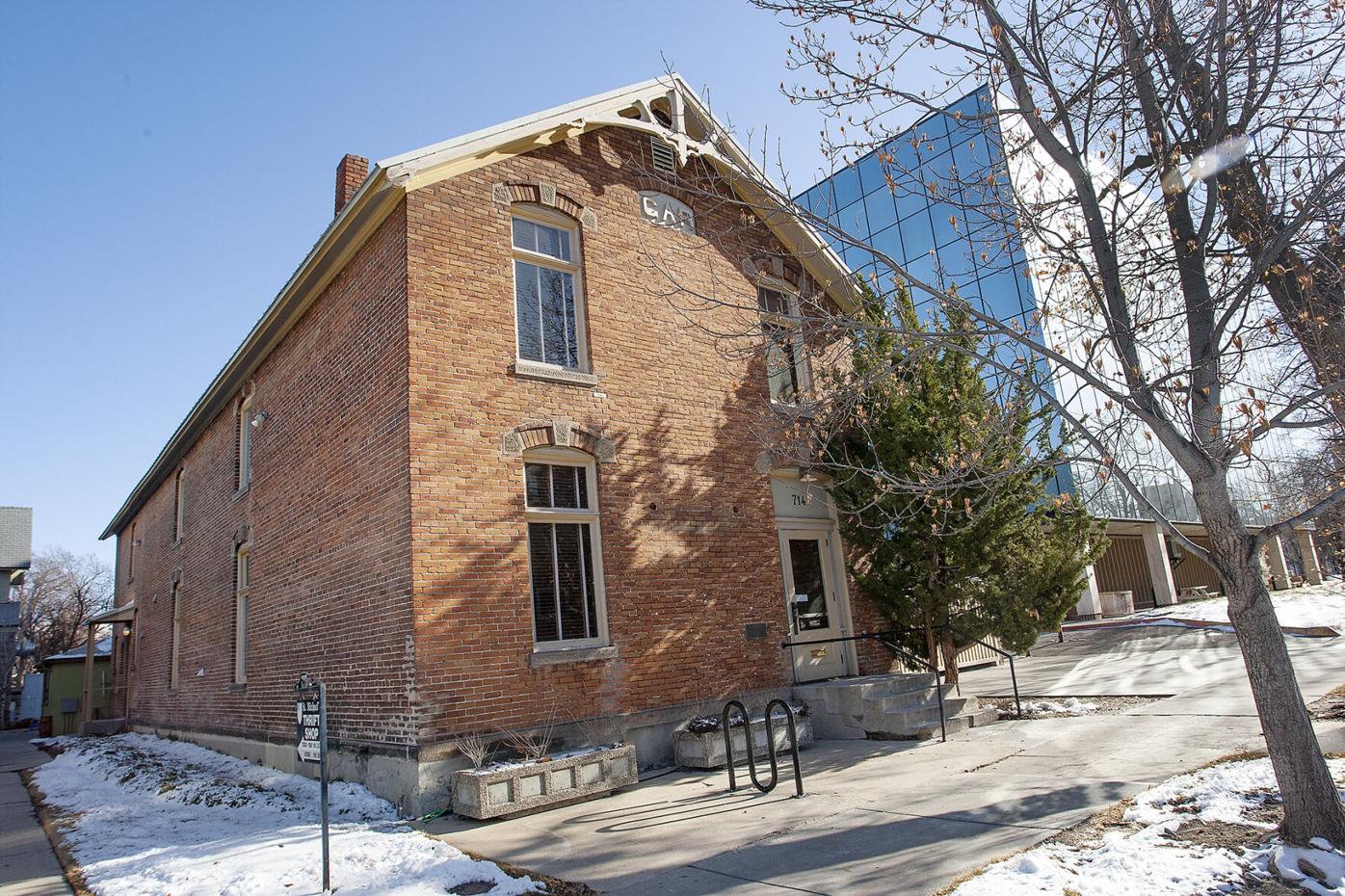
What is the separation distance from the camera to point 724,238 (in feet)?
42.7

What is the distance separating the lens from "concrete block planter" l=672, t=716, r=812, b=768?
947 centimetres

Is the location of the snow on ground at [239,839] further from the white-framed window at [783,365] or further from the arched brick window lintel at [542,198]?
the white-framed window at [783,365]

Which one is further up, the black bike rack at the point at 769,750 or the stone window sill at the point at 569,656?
the stone window sill at the point at 569,656

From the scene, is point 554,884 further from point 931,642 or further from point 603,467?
point 931,642

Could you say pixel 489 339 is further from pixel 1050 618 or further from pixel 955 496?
pixel 1050 618

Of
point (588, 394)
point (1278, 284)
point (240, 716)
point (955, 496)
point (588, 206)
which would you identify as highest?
point (588, 206)

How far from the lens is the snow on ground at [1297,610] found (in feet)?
71.1

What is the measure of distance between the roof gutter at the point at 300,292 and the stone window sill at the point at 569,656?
535cm

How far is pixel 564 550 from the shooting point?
32.7 feet

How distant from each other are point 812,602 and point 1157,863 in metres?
7.34

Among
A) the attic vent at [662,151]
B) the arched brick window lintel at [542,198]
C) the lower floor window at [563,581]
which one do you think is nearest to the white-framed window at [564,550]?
the lower floor window at [563,581]

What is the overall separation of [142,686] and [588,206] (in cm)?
1781

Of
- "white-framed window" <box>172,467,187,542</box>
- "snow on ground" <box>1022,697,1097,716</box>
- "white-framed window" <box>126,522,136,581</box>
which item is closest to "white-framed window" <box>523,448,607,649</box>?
"snow on ground" <box>1022,697,1097,716</box>

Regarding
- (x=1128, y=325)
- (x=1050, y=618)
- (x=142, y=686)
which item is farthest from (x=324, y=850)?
(x=142, y=686)
